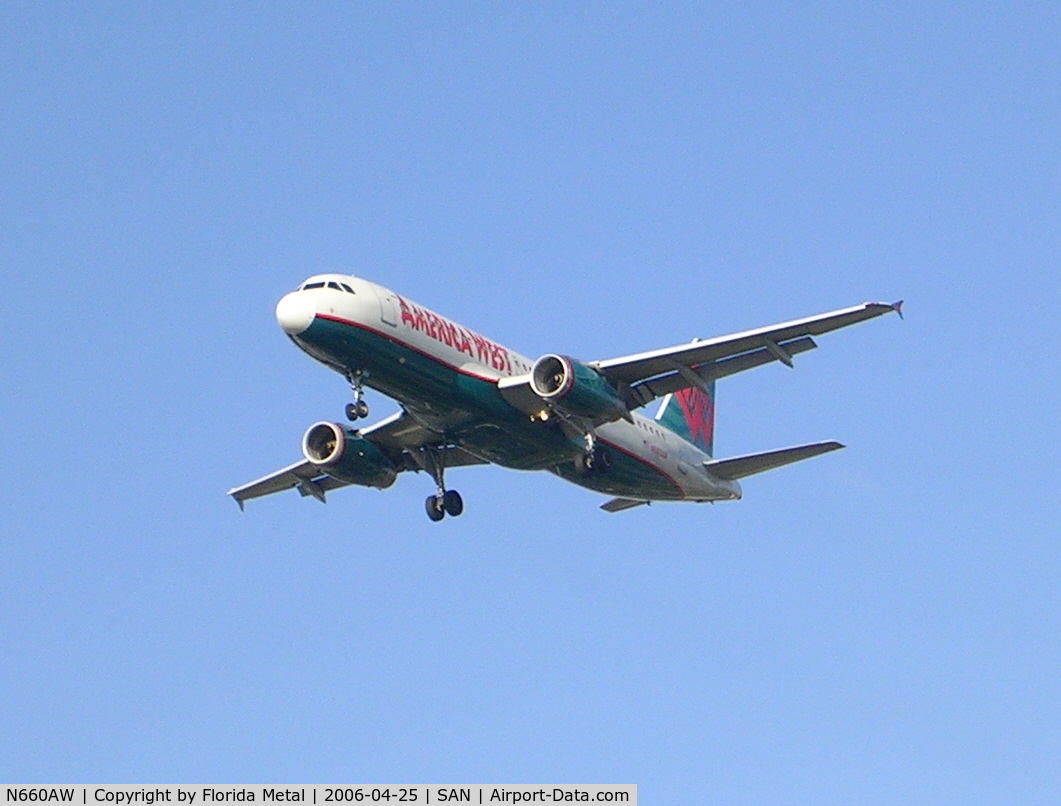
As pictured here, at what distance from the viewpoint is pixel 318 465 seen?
58.3 meters

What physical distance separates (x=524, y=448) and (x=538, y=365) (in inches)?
149

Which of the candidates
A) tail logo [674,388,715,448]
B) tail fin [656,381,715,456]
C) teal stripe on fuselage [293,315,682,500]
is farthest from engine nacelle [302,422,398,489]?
tail logo [674,388,715,448]

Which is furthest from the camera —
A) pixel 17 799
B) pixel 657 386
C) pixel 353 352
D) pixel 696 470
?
pixel 696 470

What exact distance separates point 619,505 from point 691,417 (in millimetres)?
4768

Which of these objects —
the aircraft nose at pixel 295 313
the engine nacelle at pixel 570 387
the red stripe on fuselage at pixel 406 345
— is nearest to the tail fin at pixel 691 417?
the engine nacelle at pixel 570 387

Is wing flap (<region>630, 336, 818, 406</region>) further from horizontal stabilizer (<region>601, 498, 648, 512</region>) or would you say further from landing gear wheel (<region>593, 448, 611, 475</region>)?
horizontal stabilizer (<region>601, 498, 648, 512</region>)

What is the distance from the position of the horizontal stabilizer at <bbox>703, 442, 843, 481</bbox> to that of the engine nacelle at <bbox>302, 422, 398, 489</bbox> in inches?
430

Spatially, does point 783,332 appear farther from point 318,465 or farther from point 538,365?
point 318,465

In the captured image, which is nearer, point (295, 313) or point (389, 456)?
point (295, 313)

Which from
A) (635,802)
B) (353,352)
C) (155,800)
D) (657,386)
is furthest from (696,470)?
(155,800)

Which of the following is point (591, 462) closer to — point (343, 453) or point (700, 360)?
point (700, 360)

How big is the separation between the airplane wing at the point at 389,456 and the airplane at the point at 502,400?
0.21 feet

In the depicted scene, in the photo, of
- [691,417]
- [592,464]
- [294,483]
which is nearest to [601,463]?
[592,464]
